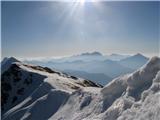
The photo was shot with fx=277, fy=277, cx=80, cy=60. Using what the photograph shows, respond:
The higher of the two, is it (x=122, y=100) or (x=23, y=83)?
(x=122, y=100)

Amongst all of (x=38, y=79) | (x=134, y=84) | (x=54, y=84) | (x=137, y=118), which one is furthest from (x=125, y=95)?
(x=38, y=79)

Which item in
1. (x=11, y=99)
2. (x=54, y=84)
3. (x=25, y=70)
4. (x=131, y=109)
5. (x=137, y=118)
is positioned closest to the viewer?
(x=137, y=118)

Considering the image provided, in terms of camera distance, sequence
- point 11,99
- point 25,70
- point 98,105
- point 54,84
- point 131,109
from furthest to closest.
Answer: point 25,70, point 11,99, point 54,84, point 98,105, point 131,109

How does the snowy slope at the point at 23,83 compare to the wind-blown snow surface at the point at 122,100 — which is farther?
the snowy slope at the point at 23,83

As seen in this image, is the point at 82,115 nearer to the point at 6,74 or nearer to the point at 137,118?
the point at 137,118

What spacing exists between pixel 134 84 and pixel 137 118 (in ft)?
17.7

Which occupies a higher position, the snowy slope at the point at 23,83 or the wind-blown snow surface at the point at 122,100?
the wind-blown snow surface at the point at 122,100

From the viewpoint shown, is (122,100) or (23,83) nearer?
(122,100)

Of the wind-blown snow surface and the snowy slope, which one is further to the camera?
the snowy slope

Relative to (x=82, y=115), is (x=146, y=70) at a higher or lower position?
higher

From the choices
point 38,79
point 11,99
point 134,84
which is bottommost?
point 11,99

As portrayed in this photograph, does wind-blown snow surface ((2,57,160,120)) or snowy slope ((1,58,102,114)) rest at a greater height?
wind-blown snow surface ((2,57,160,120))

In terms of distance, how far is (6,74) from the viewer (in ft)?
247

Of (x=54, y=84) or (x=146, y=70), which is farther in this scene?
(x=54, y=84)
